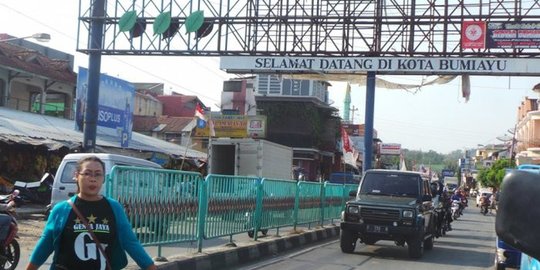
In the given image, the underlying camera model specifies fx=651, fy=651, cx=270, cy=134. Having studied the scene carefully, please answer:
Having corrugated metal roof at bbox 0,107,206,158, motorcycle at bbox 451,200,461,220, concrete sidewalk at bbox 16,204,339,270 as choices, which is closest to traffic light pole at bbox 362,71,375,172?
motorcycle at bbox 451,200,461,220

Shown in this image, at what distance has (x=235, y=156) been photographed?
2392 centimetres

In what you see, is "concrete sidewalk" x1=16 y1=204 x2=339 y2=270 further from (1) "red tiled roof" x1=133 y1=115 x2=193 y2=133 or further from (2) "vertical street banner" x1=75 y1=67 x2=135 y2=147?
(1) "red tiled roof" x1=133 y1=115 x2=193 y2=133

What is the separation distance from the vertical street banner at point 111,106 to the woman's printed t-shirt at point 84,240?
84.2 feet

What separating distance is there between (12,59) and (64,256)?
101 ft

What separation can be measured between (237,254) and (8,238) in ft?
15.1

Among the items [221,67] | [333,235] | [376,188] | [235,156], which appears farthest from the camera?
[221,67]

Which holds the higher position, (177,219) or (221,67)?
(221,67)

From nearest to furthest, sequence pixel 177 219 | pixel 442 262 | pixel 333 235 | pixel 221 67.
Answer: pixel 177 219
pixel 442 262
pixel 333 235
pixel 221 67

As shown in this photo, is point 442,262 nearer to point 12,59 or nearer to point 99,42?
point 99,42

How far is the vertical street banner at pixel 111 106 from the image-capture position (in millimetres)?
29234

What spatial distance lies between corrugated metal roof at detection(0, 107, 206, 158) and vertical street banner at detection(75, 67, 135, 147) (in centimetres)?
38

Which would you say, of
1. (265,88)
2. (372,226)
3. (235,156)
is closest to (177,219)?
(372,226)

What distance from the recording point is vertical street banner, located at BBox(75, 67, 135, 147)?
29234mm

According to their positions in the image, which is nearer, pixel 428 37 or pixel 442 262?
pixel 442 262
